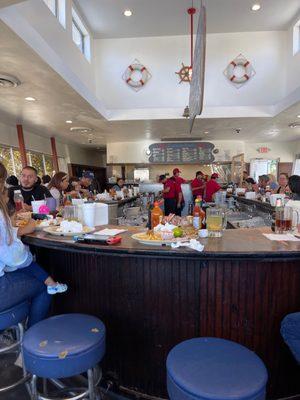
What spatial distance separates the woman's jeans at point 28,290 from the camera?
163cm

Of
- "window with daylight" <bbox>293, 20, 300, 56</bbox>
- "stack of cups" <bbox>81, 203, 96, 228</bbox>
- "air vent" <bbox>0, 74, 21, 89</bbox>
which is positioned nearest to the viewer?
"stack of cups" <bbox>81, 203, 96, 228</bbox>

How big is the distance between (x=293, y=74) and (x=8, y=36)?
7.01m

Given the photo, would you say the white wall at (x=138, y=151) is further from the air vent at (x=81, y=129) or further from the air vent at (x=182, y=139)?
the air vent at (x=81, y=129)

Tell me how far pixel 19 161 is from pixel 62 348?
810cm

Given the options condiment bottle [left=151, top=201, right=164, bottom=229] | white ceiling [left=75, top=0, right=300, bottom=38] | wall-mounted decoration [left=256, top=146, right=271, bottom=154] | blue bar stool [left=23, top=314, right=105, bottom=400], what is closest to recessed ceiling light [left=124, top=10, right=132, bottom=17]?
white ceiling [left=75, top=0, right=300, bottom=38]

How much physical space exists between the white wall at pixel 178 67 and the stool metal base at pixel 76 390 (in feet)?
25.1

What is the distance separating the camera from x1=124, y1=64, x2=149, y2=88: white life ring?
827cm

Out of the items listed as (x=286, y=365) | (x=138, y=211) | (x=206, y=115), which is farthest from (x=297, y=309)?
(x=206, y=115)

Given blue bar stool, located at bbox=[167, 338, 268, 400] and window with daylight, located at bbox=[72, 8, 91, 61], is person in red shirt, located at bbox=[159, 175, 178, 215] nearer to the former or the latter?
window with daylight, located at bbox=[72, 8, 91, 61]

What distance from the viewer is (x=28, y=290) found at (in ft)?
5.69

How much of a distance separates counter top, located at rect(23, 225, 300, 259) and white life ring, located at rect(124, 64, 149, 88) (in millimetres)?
7341

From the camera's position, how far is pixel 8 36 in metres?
3.16

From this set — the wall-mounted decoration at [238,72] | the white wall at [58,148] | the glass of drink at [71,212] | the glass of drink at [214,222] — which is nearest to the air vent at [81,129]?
the white wall at [58,148]

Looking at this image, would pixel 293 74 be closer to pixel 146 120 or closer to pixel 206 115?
pixel 206 115
